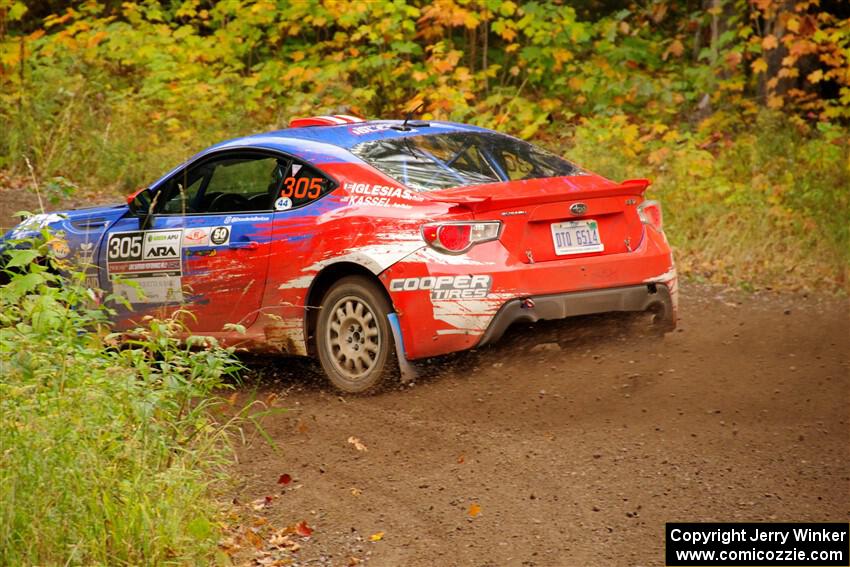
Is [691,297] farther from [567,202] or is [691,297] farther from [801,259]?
[567,202]

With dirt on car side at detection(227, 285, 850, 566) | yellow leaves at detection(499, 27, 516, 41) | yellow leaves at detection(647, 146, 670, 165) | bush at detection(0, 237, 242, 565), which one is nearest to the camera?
bush at detection(0, 237, 242, 565)

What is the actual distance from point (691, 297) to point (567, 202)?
11.7 ft

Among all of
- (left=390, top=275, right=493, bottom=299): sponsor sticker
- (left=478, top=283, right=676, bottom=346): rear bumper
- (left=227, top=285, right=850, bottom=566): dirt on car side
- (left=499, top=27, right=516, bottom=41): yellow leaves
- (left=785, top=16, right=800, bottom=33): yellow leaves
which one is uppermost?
(left=785, top=16, right=800, bottom=33): yellow leaves

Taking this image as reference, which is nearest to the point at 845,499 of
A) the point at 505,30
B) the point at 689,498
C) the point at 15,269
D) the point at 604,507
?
the point at 689,498

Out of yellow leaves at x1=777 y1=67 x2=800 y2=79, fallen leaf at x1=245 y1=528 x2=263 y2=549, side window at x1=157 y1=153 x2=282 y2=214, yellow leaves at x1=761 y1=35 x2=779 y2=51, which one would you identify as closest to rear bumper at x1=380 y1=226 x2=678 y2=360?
side window at x1=157 y1=153 x2=282 y2=214

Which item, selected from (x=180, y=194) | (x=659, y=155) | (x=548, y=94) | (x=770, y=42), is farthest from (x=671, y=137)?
(x=180, y=194)

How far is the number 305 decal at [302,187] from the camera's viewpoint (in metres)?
7.32

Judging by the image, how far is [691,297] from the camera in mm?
10141

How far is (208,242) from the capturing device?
767 centimetres

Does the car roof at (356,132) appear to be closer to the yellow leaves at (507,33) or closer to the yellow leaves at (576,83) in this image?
the yellow leaves at (576,83)

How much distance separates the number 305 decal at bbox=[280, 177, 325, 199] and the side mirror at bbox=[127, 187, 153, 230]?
3.65 feet

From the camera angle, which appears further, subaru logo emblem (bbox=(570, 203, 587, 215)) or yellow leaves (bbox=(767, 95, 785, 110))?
yellow leaves (bbox=(767, 95, 785, 110))

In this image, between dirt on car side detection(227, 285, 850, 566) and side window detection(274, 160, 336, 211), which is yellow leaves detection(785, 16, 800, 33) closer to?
dirt on car side detection(227, 285, 850, 566)

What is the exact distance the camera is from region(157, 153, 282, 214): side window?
304 inches
